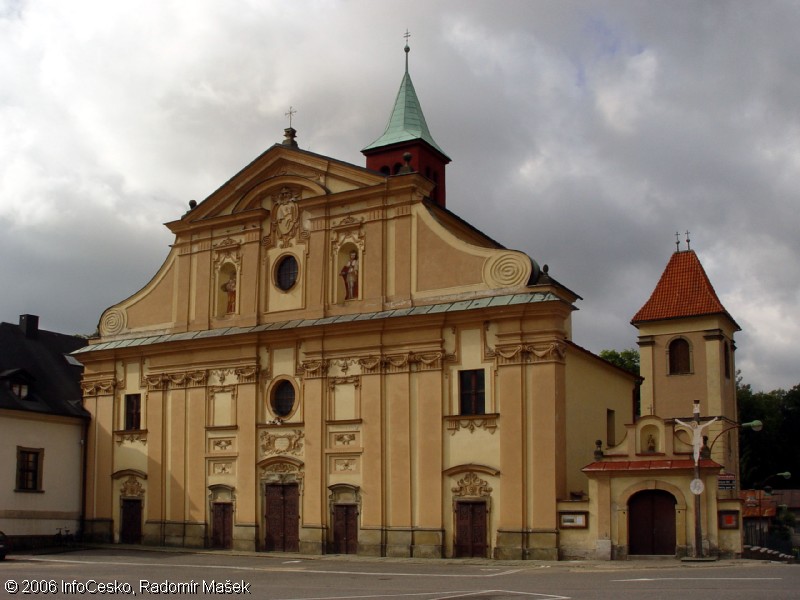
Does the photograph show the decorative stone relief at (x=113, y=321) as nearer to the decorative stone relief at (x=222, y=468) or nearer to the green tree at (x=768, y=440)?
the decorative stone relief at (x=222, y=468)

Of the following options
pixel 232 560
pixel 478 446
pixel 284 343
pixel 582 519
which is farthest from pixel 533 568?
pixel 284 343

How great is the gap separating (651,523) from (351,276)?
45.3 ft

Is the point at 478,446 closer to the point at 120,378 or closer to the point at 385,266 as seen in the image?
the point at 385,266

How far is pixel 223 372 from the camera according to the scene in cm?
3788

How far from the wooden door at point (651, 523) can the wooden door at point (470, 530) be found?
4774 millimetres

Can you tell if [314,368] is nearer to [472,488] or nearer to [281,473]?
[281,473]

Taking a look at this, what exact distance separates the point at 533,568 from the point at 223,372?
1537 cm

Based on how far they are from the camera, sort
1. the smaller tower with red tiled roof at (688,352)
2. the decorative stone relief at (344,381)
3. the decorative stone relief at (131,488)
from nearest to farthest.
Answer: the decorative stone relief at (344,381), the decorative stone relief at (131,488), the smaller tower with red tiled roof at (688,352)

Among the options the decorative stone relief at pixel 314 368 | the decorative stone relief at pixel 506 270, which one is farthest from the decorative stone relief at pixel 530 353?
the decorative stone relief at pixel 314 368

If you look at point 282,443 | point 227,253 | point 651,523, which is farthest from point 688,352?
point 227,253

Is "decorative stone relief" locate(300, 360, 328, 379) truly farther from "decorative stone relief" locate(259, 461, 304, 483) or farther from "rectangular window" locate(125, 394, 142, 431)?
"rectangular window" locate(125, 394, 142, 431)

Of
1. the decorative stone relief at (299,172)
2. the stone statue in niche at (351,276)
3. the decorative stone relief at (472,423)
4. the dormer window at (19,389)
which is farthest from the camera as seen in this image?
the dormer window at (19,389)

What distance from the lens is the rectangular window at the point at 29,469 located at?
3825 cm

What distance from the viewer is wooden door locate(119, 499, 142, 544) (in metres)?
38.9
